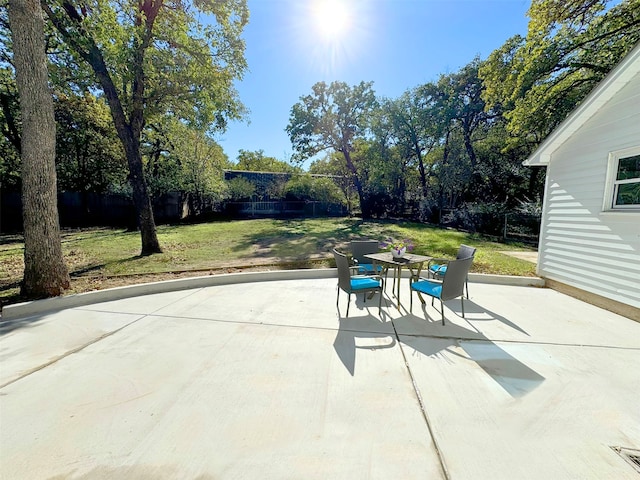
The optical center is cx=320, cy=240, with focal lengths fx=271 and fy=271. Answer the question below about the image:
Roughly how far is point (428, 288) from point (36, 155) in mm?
6222

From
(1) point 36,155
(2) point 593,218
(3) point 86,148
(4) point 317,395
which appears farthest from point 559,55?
(3) point 86,148

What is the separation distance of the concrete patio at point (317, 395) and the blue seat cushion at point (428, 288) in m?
0.37

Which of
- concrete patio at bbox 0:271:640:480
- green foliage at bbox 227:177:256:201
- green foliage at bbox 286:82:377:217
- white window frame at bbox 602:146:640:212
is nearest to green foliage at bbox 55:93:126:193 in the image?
green foliage at bbox 227:177:256:201

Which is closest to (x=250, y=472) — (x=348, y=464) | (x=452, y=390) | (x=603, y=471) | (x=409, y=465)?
(x=348, y=464)

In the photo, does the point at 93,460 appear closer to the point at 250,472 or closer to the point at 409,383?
the point at 250,472

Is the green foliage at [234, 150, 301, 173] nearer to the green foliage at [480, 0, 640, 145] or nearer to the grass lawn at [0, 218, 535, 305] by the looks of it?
the grass lawn at [0, 218, 535, 305]

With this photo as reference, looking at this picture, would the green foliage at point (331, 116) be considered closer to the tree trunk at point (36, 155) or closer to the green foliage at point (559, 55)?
the green foliage at point (559, 55)

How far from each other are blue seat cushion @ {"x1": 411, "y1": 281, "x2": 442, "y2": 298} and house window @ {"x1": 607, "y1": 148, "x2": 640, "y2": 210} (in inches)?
118

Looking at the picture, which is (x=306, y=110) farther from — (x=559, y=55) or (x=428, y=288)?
(x=428, y=288)

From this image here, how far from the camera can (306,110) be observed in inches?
709

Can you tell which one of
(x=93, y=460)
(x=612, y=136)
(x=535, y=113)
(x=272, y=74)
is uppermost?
(x=272, y=74)

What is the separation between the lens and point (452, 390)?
2.23m

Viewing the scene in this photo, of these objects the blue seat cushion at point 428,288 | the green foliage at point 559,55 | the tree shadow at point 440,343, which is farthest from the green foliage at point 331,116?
the tree shadow at point 440,343

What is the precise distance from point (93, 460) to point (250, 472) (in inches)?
37.7
